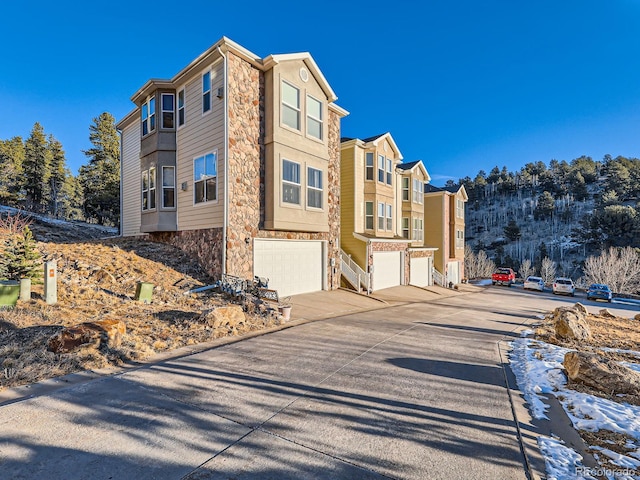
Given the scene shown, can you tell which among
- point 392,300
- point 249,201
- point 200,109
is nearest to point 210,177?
point 249,201

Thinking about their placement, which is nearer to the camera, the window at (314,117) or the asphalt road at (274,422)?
the asphalt road at (274,422)

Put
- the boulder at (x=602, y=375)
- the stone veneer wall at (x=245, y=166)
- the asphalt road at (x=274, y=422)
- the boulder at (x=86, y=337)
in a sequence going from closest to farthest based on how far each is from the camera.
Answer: the asphalt road at (x=274, y=422) < the boulder at (x=602, y=375) < the boulder at (x=86, y=337) < the stone veneer wall at (x=245, y=166)

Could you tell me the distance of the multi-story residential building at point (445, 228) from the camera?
28.9 m

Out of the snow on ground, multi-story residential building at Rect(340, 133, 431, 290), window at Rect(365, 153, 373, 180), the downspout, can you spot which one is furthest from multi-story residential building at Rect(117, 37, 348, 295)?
the snow on ground

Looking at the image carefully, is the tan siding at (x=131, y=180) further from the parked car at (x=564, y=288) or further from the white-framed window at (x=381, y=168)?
the parked car at (x=564, y=288)

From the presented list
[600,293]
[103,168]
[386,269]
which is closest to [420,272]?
[386,269]

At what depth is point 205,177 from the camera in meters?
12.2

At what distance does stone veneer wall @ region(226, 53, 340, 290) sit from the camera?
11312 mm

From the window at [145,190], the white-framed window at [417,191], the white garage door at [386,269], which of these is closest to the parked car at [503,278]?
the white-framed window at [417,191]

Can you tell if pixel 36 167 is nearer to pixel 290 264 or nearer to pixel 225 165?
pixel 225 165

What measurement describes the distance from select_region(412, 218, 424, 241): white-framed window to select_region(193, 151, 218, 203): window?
17570 mm

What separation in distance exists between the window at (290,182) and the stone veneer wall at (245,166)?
0.81 m

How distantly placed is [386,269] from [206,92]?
13.1 m

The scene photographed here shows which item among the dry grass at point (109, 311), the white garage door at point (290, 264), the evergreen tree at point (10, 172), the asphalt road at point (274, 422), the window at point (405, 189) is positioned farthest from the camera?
the evergreen tree at point (10, 172)
